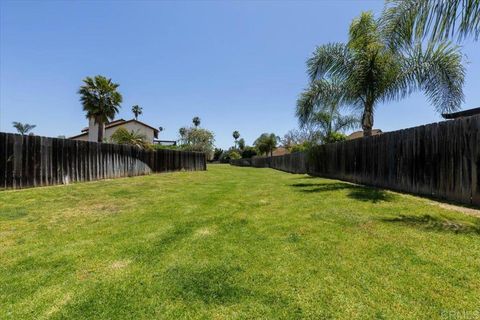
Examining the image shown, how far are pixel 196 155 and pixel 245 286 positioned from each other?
2604cm

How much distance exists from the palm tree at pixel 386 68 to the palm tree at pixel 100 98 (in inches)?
962

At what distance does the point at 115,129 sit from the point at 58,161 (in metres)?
35.5

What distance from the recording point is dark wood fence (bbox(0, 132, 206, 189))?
9.02 metres

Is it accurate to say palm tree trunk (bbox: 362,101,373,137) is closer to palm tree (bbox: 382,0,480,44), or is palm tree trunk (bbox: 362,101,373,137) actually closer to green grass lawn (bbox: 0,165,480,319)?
palm tree (bbox: 382,0,480,44)

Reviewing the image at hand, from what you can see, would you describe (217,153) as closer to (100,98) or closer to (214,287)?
(100,98)

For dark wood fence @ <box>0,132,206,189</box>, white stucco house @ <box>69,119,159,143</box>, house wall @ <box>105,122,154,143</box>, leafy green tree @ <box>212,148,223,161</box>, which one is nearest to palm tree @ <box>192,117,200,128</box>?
leafy green tree @ <box>212,148,223,161</box>

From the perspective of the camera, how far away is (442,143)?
21.5 feet

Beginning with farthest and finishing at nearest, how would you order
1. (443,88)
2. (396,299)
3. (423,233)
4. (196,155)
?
1. (196,155)
2. (443,88)
3. (423,233)
4. (396,299)

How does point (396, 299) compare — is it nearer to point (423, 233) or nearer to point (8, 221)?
point (423, 233)

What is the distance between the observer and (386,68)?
31.6 feet

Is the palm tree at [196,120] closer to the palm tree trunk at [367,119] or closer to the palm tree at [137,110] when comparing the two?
the palm tree at [137,110]

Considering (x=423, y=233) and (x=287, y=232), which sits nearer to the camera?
(x=423, y=233)

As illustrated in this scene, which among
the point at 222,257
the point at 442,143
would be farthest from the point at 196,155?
the point at 222,257

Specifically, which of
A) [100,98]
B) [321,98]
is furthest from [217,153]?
[321,98]
